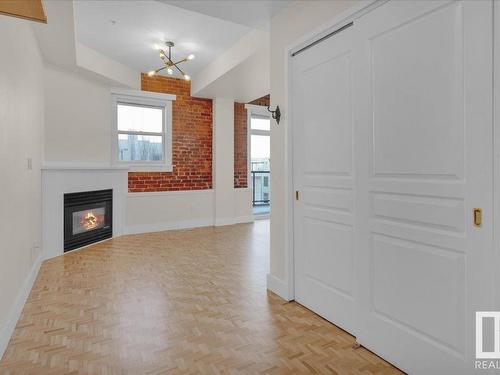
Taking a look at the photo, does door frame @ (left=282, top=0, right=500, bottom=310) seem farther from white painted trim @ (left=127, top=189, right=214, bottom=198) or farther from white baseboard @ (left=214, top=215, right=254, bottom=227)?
white baseboard @ (left=214, top=215, right=254, bottom=227)

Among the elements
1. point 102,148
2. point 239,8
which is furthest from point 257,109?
point 239,8

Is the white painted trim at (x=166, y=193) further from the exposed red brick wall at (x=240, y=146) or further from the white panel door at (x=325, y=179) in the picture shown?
the white panel door at (x=325, y=179)

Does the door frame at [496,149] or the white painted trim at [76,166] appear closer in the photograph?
the door frame at [496,149]

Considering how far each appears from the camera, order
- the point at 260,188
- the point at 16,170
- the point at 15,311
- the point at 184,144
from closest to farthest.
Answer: the point at 15,311, the point at 16,170, the point at 184,144, the point at 260,188

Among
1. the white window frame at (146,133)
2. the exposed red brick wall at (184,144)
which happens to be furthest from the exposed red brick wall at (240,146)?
the white window frame at (146,133)

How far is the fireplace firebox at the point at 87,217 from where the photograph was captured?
15.0ft

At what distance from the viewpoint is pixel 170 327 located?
2297mm

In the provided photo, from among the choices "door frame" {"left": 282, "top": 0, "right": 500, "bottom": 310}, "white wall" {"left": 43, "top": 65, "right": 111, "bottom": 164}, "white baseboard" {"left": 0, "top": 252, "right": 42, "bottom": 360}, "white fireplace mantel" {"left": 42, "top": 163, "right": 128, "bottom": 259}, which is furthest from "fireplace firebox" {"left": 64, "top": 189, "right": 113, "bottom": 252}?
"door frame" {"left": 282, "top": 0, "right": 500, "bottom": 310}

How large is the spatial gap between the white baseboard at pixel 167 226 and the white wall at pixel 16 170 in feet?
7.23

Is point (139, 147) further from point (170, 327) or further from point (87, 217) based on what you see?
point (170, 327)

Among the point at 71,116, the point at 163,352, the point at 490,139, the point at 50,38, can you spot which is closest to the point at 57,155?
the point at 71,116

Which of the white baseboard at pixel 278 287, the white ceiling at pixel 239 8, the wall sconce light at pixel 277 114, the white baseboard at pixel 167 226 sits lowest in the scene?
the white baseboard at pixel 278 287

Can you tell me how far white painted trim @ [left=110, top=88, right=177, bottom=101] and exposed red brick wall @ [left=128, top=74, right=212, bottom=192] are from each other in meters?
0.09

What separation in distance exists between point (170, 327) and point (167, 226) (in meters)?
4.03
